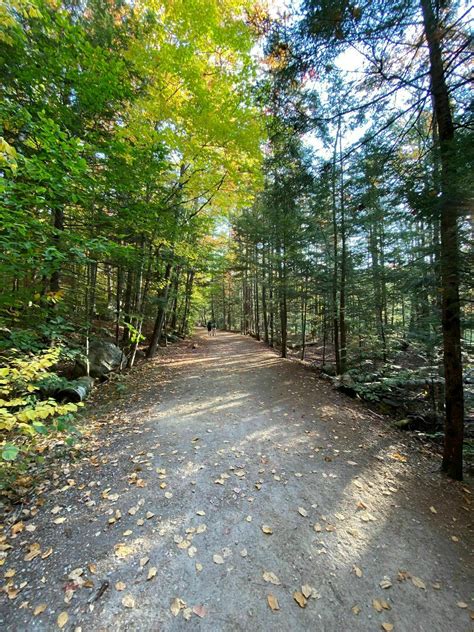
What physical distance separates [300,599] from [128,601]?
1.52 meters

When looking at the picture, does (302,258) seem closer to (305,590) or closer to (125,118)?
(125,118)

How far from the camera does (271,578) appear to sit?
247 centimetres

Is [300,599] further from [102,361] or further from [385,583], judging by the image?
[102,361]

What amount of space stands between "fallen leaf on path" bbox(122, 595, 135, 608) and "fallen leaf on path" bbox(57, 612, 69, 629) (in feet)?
1.38

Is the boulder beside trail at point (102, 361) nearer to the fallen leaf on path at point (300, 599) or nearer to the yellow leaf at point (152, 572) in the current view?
the yellow leaf at point (152, 572)

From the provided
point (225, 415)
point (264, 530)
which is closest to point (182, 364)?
point (225, 415)

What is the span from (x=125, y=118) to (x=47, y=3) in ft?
6.66

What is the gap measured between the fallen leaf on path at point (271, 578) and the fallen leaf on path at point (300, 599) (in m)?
0.16

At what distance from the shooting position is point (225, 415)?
592cm

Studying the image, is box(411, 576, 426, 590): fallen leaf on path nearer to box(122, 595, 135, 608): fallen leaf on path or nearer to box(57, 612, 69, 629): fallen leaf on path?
box(122, 595, 135, 608): fallen leaf on path

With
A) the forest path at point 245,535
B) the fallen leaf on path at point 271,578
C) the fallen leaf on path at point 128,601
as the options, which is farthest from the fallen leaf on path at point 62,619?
the fallen leaf on path at point 271,578

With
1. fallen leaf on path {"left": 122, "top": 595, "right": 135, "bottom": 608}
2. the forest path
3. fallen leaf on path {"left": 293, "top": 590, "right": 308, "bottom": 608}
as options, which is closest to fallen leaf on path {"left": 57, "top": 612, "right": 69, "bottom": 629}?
the forest path

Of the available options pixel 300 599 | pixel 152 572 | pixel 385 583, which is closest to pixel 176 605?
pixel 152 572

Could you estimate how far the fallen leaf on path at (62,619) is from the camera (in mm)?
2003
